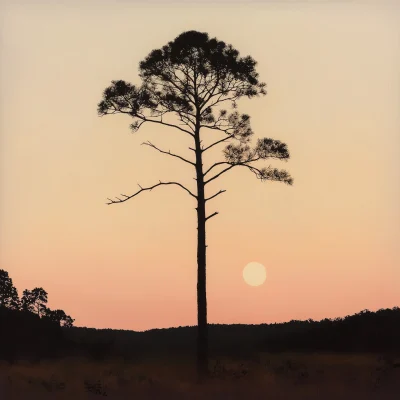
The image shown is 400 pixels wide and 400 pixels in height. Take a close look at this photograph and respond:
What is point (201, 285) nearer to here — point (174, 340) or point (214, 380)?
point (214, 380)

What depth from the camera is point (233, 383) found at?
21.6 meters

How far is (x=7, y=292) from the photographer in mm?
35625

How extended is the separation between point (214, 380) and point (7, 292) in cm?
1699

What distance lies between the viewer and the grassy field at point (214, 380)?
19.8 metres

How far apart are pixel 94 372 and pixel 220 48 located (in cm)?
1223

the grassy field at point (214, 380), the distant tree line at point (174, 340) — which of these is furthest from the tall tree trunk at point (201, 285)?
the distant tree line at point (174, 340)

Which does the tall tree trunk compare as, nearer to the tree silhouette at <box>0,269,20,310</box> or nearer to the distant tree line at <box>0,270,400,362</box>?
the distant tree line at <box>0,270,400,362</box>

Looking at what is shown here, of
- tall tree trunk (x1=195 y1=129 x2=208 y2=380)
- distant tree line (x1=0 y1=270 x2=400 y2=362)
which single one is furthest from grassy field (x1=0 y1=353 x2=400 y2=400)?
distant tree line (x1=0 y1=270 x2=400 y2=362)

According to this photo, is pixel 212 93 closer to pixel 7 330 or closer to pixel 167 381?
pixel 167 381

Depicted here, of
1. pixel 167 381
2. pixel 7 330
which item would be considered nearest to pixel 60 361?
pixel 7 330

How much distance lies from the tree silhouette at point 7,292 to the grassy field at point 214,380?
827 cm

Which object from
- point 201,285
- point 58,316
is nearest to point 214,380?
point 201,285

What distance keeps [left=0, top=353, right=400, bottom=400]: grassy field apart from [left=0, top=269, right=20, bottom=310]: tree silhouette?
8.27m

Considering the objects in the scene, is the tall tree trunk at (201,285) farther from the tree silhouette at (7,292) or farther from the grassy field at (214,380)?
the tree silhouette at (7,292)
